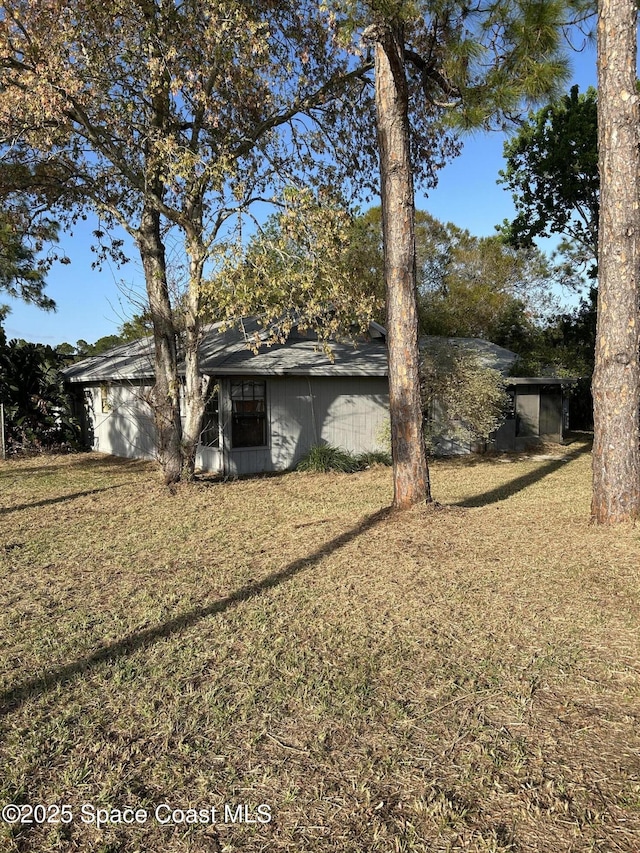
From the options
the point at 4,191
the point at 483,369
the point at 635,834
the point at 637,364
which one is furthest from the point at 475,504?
the point at 4,191

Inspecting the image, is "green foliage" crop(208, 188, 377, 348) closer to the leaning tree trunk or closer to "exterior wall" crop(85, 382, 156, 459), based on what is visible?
the leaning tree trunk

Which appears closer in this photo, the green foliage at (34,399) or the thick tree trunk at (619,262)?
the thick tree trunk at (619,262)

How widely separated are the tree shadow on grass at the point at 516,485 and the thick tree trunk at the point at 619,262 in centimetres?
274

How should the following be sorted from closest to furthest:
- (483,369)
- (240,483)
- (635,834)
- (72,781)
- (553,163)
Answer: (635,834), (72,781), (240,483), (483,369), (553,163)

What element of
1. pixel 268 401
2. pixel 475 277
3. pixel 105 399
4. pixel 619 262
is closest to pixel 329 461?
pixel 268 401

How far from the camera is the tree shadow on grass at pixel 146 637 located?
3756 millimetres

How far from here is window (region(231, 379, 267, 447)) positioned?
13.4m

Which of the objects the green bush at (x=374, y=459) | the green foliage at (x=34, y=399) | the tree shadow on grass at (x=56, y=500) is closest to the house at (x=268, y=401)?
the green bush at (x=374, y=459)

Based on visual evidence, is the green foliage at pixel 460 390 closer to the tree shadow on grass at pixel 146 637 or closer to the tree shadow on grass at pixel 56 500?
the tree shadow on grass at pixel 56 500

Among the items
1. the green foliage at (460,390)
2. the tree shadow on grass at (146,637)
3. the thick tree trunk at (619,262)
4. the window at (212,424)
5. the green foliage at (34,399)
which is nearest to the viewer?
the tree shadow on grass at (146,637)

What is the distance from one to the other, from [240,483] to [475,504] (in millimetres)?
4873

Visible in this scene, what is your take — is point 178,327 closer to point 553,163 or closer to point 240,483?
point 240,483

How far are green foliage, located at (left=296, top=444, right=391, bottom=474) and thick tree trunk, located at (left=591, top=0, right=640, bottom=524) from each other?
725cm

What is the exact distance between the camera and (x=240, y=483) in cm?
1220
